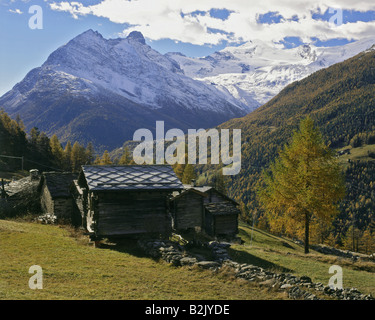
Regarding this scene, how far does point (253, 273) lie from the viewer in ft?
55.9

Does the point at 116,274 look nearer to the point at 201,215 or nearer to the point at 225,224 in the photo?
the point at 201,215

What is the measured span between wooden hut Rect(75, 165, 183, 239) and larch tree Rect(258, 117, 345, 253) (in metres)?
10.0

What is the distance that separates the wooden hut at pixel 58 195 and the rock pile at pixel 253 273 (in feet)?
57.0

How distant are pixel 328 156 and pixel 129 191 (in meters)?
16.9

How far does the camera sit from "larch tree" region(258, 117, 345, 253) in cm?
2728

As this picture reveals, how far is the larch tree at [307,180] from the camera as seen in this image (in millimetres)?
27281

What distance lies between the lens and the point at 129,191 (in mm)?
23625

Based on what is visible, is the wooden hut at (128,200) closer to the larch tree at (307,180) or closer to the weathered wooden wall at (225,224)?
the larch tree at (307,180)

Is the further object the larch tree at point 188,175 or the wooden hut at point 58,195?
the larch tree at point 188,175

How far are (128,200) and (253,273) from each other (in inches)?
427

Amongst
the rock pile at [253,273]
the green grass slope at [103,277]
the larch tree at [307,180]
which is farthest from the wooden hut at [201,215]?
the green grass slope at [103,277]

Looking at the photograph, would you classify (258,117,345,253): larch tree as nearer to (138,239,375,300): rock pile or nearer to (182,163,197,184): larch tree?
(138,239,375,300): rock pile

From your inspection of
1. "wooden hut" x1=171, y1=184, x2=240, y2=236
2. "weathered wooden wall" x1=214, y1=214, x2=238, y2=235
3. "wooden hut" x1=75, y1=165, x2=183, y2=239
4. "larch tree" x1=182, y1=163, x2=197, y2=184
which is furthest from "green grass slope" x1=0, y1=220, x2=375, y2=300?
"larch tree" x1=182, y1=163, x2=197, y2=184
